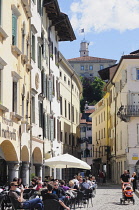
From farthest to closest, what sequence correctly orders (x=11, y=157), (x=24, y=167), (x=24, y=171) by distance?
(x=24, y=167), (x=24, y=171), (x=11, y=157)

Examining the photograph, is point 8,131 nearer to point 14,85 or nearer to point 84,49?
point 14,85

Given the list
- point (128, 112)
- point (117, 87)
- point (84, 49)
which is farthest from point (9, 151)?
point (84, 49)

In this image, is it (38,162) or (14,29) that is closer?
(14,29)

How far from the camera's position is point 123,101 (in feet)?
176

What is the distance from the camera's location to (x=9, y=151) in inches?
928

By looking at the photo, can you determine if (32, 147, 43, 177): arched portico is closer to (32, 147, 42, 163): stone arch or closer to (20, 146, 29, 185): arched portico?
(32, 147, 42, 163): stone arch

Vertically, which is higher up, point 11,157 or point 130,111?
point 130,111

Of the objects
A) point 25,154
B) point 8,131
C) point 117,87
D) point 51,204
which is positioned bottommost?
point 51,204

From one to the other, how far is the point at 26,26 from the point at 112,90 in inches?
1516

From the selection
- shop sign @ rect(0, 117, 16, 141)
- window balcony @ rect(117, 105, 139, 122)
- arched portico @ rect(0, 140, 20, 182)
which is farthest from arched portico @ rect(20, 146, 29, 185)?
window balcony @ rect(117, 105, 139, 122)

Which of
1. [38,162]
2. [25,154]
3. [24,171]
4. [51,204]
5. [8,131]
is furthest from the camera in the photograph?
[38,162]

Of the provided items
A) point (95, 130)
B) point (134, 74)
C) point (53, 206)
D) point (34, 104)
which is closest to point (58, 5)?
point (34, 104)

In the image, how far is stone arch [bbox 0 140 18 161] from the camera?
22903 mm

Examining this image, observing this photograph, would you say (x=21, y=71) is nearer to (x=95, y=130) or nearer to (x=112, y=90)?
(x=112, y=90)
